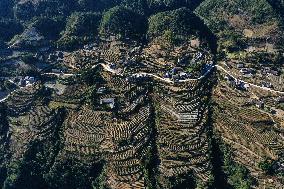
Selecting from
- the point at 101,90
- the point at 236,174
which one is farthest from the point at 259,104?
the point at 101,90

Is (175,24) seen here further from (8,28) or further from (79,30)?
(8,28)

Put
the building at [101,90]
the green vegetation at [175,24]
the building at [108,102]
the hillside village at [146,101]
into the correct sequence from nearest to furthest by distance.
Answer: the hillside village at [146,101] < the building at [108,102] < the building at [101,90] < the green vegetation at [175,24]

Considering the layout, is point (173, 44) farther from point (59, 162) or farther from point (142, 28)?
point (59, 162)

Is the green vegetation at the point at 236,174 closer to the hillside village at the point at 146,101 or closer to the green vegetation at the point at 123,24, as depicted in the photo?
the hillside village at the point at 146,101

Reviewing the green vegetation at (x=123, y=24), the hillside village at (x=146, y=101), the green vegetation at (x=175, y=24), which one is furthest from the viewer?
the green vegetation at (x=123, y=24)

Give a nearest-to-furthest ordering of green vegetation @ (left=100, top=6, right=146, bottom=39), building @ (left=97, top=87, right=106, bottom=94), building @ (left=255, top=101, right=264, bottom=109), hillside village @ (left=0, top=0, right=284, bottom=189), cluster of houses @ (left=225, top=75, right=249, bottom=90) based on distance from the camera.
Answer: hillside village @ (left=0, top=0, right=284, bottom=189) → building @ (left=255, top=101, right=264, bottom=109) → cluster of houses @ (left=225, top=75, right=249, bottom=90) → building @ (left=97, top=87, right=106, bottom=94) → green vegetation @ (left=100, top=6, right=146, bottom=39)

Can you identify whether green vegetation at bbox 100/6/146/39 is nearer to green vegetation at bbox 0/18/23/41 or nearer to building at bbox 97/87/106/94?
building at bbox 97/87/106/94

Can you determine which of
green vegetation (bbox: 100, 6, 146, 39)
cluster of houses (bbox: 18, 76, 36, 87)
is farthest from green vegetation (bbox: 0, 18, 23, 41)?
cluster of houses (bbox: 18, 76, 36, 87)

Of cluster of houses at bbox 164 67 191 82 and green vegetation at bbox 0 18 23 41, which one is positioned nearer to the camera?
cluster of houses at bbox 164 67 191 82

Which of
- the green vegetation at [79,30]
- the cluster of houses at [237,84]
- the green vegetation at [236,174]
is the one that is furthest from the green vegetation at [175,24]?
the green vegetation at [236,174]
